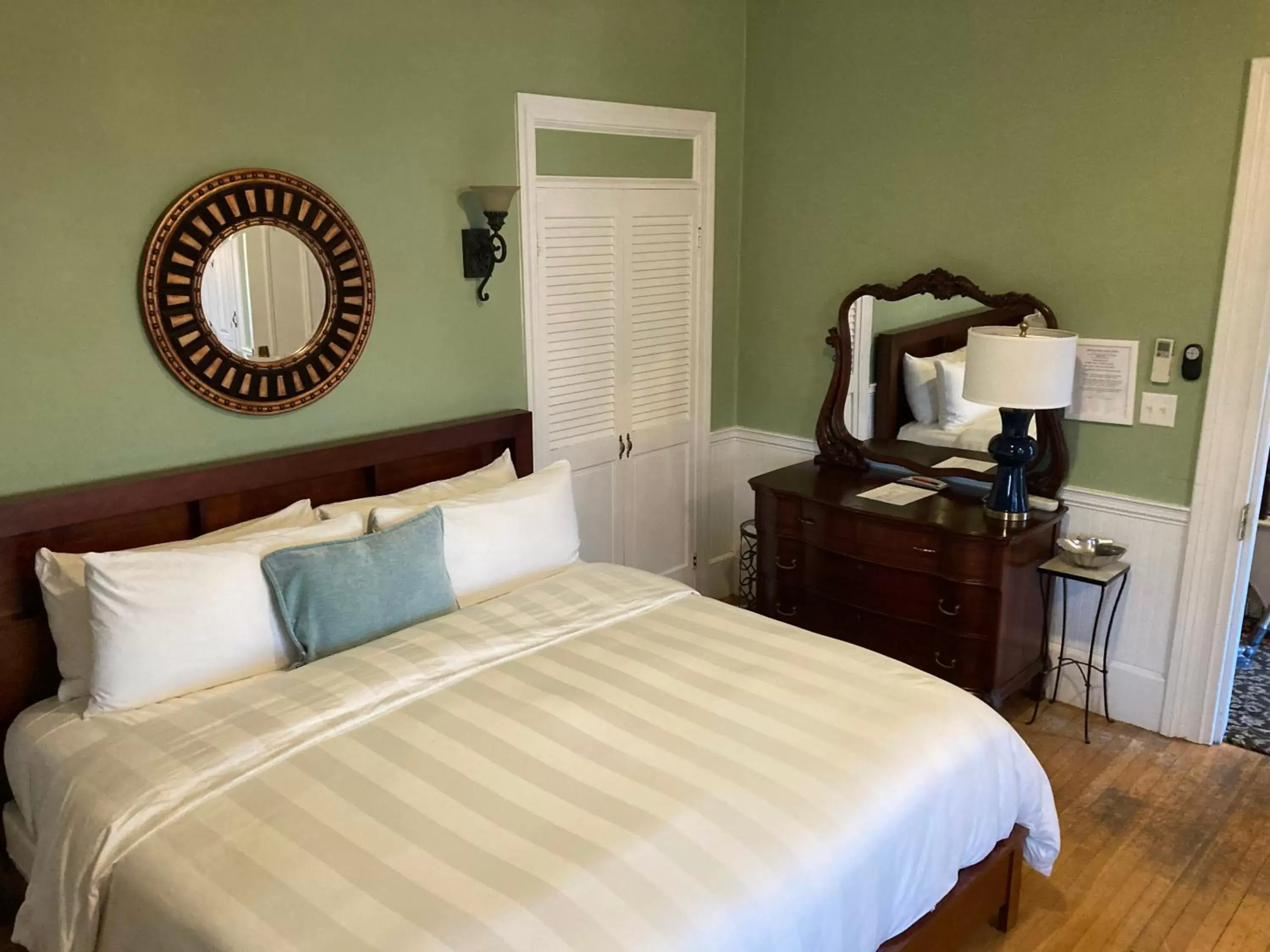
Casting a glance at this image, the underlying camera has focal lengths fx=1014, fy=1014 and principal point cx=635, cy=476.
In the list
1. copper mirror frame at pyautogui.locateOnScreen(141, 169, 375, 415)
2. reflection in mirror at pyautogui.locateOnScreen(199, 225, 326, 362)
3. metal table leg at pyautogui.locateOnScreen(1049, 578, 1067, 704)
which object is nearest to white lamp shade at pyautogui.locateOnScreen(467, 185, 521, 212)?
copper mirror frame at pyautogui.locateOnScreen(141, 169, 375, 415)

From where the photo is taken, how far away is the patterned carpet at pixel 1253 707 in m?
3.52

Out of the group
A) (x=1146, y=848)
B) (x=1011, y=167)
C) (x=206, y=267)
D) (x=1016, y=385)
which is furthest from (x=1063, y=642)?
(x=206, y=267)

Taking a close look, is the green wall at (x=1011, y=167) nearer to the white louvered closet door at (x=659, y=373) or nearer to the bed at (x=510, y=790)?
the white louvered closet door at (x=659, y=373)

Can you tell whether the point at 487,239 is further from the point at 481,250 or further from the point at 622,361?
the point at 622,361

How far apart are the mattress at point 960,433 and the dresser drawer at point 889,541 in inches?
20.1

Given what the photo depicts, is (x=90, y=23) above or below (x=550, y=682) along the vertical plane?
above

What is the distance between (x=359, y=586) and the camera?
268cm

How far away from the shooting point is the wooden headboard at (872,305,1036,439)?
3.75 meters

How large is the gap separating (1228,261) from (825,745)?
2118 mm

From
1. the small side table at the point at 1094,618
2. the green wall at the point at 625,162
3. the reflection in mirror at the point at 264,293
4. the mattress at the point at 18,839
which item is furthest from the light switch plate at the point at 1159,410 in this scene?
the mattress at the point at 18,839

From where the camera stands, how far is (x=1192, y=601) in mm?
3408

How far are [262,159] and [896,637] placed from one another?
8.60ft

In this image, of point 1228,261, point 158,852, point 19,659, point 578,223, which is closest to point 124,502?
point 19,659

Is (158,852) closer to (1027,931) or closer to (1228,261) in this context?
(1027,931)
